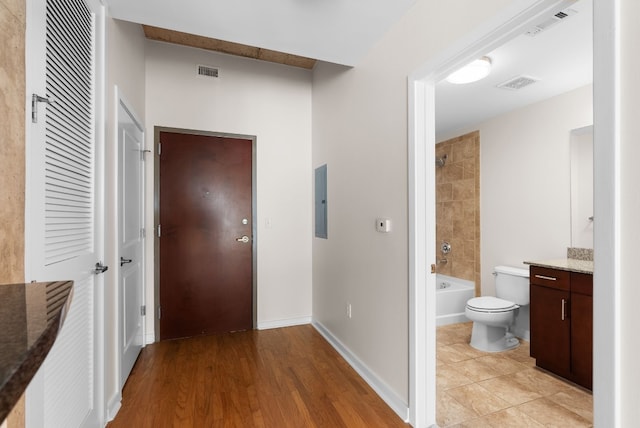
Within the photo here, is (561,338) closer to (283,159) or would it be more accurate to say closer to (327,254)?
(327,254)

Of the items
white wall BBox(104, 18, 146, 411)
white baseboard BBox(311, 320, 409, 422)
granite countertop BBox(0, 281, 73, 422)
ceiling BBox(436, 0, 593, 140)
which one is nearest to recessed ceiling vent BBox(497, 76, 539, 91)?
ceiling BBox(436, 0, 593, 140)

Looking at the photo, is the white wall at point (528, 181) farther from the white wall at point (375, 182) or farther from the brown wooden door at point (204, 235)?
the brown wooden door at point (204, 235)

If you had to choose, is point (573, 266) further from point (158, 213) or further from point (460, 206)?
point (158, 213)

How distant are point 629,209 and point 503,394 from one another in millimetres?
1780

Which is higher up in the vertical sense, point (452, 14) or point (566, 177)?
point (452, 14)

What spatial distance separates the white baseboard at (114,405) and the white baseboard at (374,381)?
160cm

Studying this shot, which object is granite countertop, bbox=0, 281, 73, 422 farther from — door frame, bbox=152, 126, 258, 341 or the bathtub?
the bathtub

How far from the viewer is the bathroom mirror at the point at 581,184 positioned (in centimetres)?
265

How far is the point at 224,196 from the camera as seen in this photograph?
3.10 m

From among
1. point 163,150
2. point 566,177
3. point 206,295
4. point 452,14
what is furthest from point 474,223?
point 163,150

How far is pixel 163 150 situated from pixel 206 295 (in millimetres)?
1462

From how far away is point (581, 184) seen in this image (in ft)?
8.91

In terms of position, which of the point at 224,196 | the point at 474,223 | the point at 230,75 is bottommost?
the point at 474,223

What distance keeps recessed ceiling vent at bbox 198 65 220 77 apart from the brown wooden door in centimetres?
64
